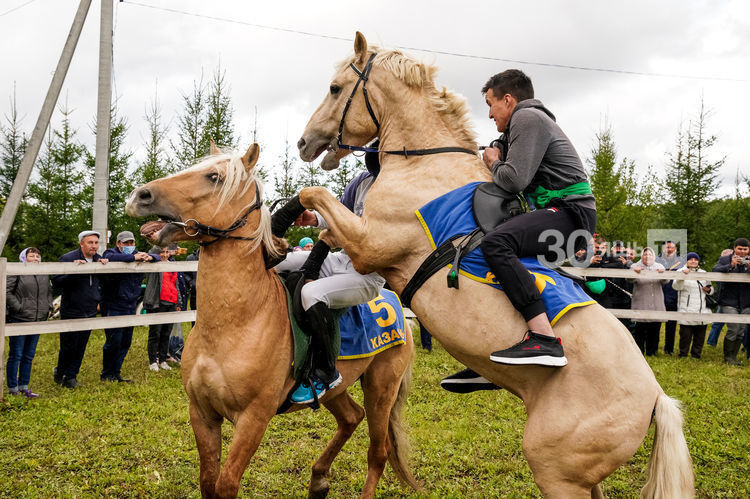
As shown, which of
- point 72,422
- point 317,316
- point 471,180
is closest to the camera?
point 471,180

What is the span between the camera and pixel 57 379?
28.3ft

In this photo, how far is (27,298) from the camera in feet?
26.9

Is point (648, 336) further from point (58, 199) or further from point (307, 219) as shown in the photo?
point (58, 199)

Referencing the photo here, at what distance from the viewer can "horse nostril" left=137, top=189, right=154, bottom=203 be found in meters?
3.24

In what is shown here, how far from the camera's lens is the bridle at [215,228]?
3.36 metres

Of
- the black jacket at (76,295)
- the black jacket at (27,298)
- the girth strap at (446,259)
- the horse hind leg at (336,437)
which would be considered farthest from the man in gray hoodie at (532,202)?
the black jacket at (27,298)

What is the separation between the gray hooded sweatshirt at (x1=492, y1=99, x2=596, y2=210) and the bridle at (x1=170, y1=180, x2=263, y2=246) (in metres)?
1.63

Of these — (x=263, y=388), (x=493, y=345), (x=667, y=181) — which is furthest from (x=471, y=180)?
(x=667, y=181)

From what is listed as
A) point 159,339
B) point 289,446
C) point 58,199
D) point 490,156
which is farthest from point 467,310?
point 58,199

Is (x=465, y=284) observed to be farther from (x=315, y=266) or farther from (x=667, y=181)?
(x=667, y=181)

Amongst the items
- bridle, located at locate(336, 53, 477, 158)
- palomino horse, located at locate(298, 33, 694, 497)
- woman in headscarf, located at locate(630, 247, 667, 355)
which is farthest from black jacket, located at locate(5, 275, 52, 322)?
woman in headscarf, located at locate(630, 247, 667, 355)

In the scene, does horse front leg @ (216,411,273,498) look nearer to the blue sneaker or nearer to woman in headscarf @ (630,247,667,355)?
the blue sneaker

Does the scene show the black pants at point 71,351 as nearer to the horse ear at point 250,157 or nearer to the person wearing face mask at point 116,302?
the person wearing face mask at point 116,302

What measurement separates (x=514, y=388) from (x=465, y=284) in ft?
2.14
